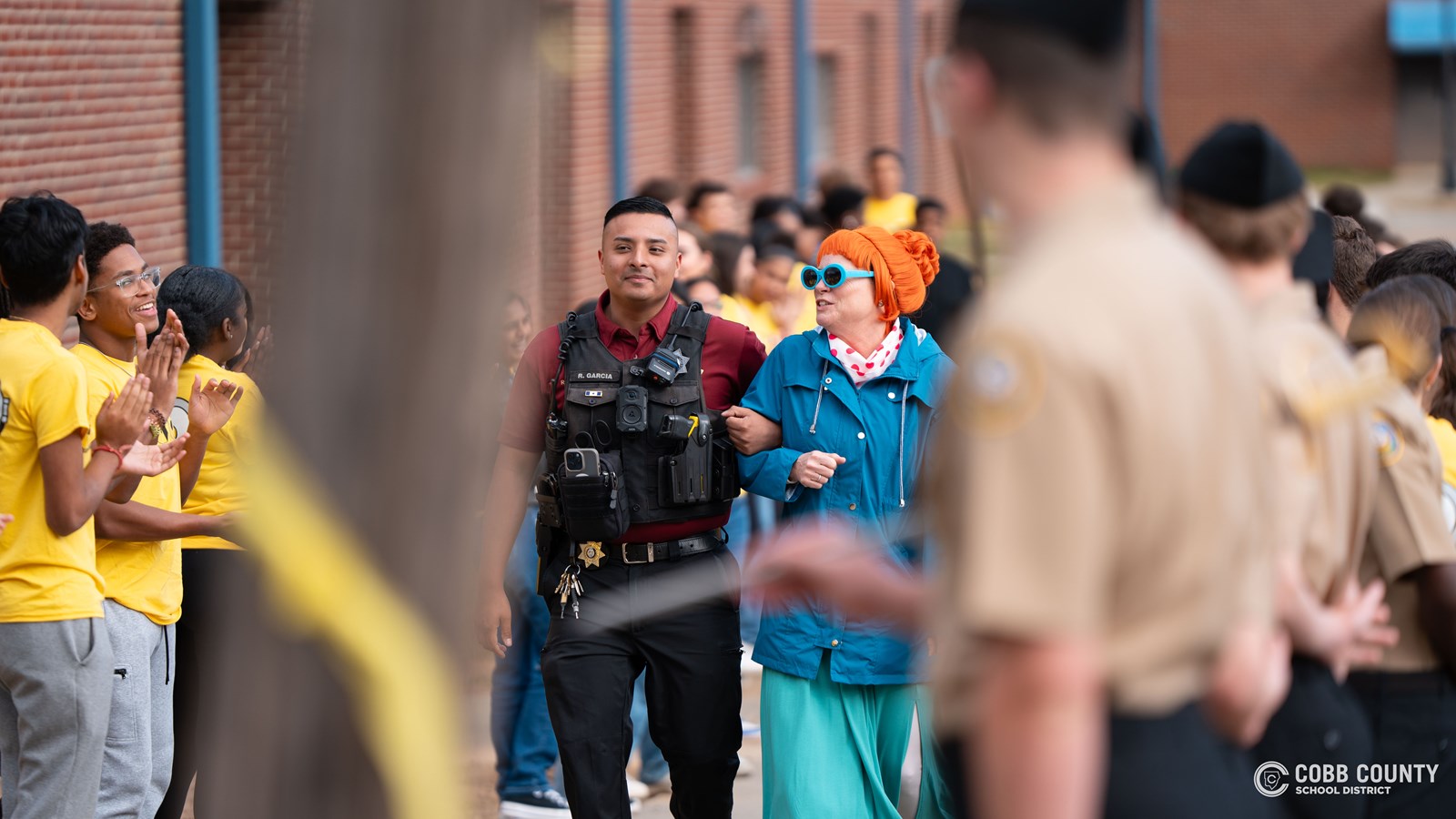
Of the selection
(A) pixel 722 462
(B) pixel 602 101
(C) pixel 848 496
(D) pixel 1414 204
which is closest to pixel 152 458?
(A) pixel 722 462

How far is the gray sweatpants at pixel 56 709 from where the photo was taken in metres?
4.54

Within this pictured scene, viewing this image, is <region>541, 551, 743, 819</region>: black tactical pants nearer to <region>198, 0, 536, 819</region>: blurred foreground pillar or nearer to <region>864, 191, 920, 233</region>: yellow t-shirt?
<region>198, 0, 536, 819</region>: blurred foreground pillar

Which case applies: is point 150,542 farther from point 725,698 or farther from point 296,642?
point 296,642

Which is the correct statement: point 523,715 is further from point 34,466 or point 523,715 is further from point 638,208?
point 34,466

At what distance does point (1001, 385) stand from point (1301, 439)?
1.39 metres

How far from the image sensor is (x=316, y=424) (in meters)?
1.60

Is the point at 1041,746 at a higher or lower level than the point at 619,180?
lower

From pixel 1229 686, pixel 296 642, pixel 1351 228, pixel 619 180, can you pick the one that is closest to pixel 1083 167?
pixel 1229 686

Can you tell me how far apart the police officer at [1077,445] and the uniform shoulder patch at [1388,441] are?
1.51 m

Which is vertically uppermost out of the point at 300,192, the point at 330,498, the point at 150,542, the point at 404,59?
the point at 404,59

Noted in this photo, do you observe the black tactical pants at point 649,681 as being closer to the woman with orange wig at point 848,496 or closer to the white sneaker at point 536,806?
the woman with orange wig at point 848,496

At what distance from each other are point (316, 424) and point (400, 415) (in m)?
0.08

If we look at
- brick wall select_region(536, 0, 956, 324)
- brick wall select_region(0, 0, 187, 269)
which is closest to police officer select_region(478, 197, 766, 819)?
brick wall select_region(0, 0, 187, 269)

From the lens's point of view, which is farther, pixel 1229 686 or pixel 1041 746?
pixel 1229 686
